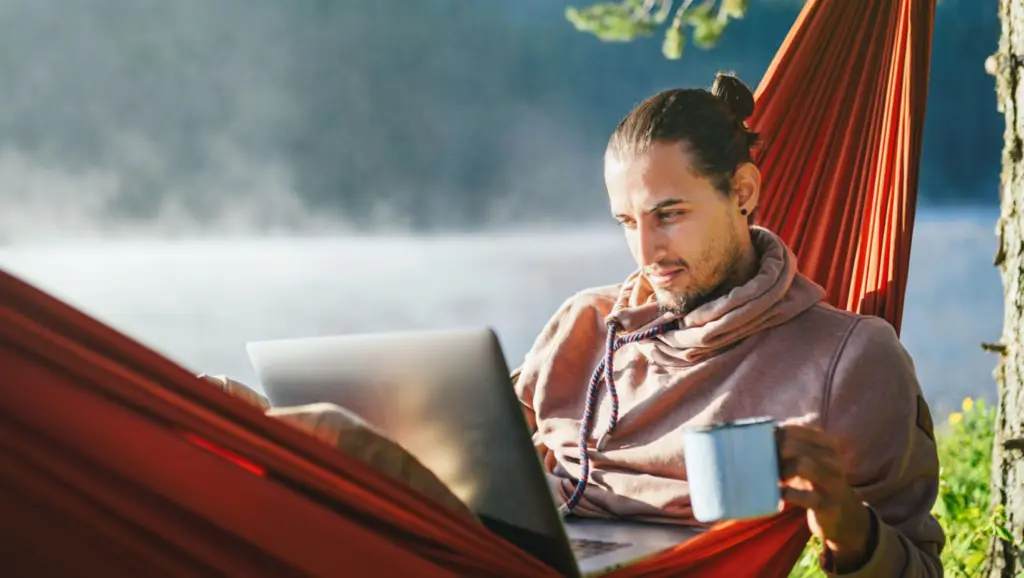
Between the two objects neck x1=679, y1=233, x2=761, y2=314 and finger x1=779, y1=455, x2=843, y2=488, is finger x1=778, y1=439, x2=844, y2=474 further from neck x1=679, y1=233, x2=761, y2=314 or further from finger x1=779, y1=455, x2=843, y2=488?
neck x1=679, y1=233, x2=761, y2=314

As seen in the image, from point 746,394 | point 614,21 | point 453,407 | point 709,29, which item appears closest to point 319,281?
point 614,21

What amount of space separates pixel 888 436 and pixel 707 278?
0.34 m

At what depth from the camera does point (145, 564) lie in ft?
3.26

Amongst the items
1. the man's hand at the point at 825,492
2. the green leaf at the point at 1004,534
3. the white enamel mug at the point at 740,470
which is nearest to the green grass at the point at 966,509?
the green leaf at the point at 1004,534

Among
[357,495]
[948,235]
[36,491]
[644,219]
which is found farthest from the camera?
[948,235]

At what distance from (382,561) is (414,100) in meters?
3.74

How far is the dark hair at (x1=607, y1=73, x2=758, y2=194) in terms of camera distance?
1.65 meters

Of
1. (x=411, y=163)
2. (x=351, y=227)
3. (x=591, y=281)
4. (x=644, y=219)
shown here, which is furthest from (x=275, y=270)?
(x=644, y=219)

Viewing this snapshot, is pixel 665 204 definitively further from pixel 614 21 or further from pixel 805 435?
pixel 614 21

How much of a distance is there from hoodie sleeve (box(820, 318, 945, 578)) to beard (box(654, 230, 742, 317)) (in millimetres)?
213

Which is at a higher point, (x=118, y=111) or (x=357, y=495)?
(x=118, y=111)

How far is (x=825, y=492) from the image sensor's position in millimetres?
1188

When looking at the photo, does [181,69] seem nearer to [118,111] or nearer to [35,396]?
[118,111]

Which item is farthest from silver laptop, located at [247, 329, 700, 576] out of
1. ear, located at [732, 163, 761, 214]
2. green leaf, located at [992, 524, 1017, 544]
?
green leaf, located at [992, 524, 1017, 544]
